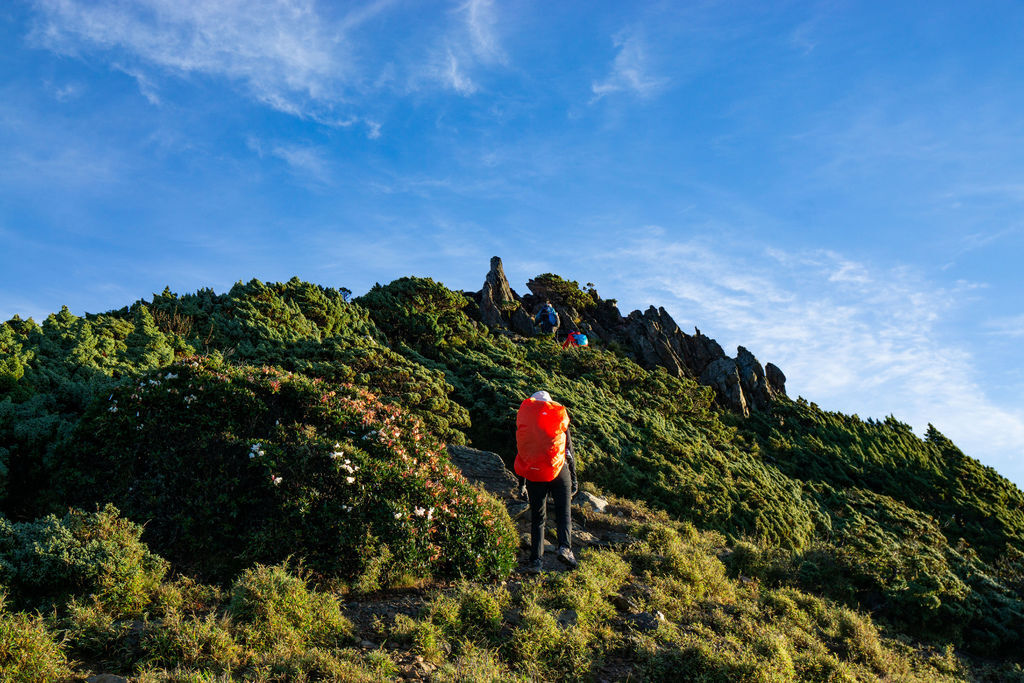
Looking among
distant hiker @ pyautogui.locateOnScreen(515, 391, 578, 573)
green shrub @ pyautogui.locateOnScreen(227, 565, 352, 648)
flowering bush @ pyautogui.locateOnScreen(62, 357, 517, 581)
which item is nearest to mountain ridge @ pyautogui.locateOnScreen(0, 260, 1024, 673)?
flowering bush @ pyautogui.locateOnScreen(62, 357, 517, 581)

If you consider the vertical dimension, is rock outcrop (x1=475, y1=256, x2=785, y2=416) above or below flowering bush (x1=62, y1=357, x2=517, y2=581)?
above

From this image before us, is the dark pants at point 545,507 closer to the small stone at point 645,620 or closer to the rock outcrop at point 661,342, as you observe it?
the small stone at point 645,620

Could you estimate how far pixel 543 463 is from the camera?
7645mm

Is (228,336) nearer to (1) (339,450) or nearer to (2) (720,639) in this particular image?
(1) (339,450)

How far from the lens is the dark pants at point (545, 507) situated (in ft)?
25.4

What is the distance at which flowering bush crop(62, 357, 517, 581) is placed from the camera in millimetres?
6375

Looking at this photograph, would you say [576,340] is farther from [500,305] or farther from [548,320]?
[500,305]

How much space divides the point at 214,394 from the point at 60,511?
1995 millimetres

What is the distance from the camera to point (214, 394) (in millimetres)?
7742

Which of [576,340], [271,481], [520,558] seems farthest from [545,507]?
[576,340]

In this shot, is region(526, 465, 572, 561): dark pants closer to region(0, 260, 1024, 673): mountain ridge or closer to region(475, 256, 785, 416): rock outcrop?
region(0, 260, 1024, 673): mountain ridge

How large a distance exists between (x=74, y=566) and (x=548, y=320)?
21.1 m

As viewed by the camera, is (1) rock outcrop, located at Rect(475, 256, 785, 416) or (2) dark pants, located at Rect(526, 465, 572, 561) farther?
(1) rock outcrop, located at Rect(475, 256, 785, 416)

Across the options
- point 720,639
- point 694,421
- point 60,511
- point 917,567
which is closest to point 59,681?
point 60,511
